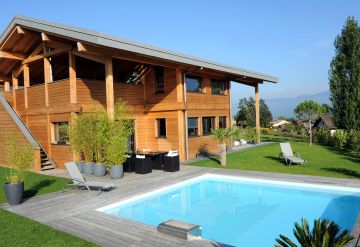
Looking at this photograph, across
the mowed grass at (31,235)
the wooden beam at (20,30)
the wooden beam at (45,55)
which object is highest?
the wooden beam at (20,30)

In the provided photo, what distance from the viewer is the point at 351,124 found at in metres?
25.3

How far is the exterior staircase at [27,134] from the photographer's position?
48.9ft

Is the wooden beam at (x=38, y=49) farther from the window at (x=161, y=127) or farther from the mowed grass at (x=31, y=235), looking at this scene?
the mowed grass at (x=31, y=235)

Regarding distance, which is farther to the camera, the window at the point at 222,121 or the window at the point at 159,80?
the window at the point at 222,121

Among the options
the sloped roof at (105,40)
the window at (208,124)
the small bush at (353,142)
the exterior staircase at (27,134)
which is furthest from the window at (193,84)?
the small bush at (353,142)

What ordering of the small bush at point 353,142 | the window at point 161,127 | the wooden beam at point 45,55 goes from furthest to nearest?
the small bush at point 353,142 → the window at point 161,127 → the wooden beam at point 45,55

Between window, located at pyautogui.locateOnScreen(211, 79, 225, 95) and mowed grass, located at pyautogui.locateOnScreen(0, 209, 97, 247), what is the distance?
15229 mm

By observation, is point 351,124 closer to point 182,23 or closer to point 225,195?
point 182,23

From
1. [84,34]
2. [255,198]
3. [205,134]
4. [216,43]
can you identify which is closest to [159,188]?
[255,198]

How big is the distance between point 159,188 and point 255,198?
10.5 ft

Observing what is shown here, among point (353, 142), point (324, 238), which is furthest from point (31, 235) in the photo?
point (353, 142)

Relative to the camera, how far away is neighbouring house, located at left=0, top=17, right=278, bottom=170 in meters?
14.1

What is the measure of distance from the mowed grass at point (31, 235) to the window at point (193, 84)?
12295 mm

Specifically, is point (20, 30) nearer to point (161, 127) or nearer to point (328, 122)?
point (161, 127)
